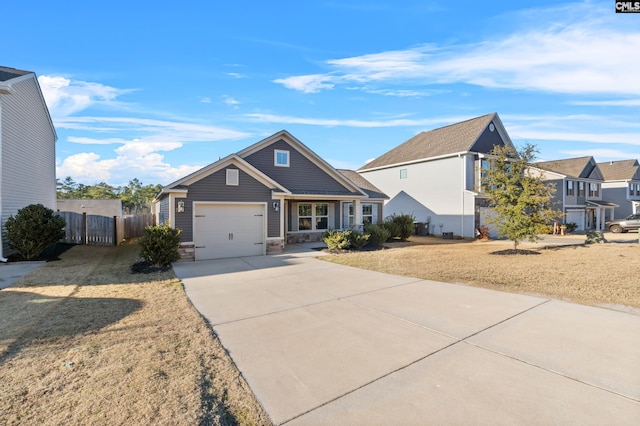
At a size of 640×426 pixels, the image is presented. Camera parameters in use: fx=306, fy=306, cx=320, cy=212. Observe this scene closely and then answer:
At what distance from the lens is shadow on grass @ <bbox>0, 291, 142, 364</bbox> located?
4.40 meters

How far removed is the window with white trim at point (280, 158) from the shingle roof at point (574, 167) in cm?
2500

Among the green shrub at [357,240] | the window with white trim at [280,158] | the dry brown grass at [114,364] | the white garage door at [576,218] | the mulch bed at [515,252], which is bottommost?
the mulch bed at [515,252]

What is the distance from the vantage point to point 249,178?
12766 millimetres

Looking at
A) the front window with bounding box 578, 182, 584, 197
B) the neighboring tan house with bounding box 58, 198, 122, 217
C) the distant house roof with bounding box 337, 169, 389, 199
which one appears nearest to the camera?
the distant house roof with bounding box 337, 169, 389, 199

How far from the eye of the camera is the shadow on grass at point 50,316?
4.40 metres

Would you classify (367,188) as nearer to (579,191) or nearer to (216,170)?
(216,170)

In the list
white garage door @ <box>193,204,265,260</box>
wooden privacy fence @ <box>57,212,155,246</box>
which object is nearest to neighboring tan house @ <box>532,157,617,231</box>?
white garage door @ <box>193,204,265,260</box>

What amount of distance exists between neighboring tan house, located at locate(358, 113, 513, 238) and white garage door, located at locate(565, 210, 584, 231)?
1107 centimetres

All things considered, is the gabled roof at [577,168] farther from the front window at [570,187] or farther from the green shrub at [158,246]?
the green shrub at [158,246]

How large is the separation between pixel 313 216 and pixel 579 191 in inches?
1065

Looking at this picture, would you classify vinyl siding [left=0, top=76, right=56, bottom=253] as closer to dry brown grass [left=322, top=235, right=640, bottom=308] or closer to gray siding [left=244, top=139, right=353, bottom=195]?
gray siding [left=244, top=139, right=353, bottom=195]

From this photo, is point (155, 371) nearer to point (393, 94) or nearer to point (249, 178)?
point (249, 178)

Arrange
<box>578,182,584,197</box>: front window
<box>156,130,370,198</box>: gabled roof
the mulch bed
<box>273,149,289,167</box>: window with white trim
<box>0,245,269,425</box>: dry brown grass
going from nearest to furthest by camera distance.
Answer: <box>0,245,269,425</box>: dry brown grass, <box>156,130,370,198</box>: gabled roof, the mulch bed, <box>273,149,289,167</box>: window with white trim, <box>578,182,584,197</box>: front window

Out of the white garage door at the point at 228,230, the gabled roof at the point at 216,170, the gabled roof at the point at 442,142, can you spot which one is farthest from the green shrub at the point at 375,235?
the gabled roof at the point at 442,142
